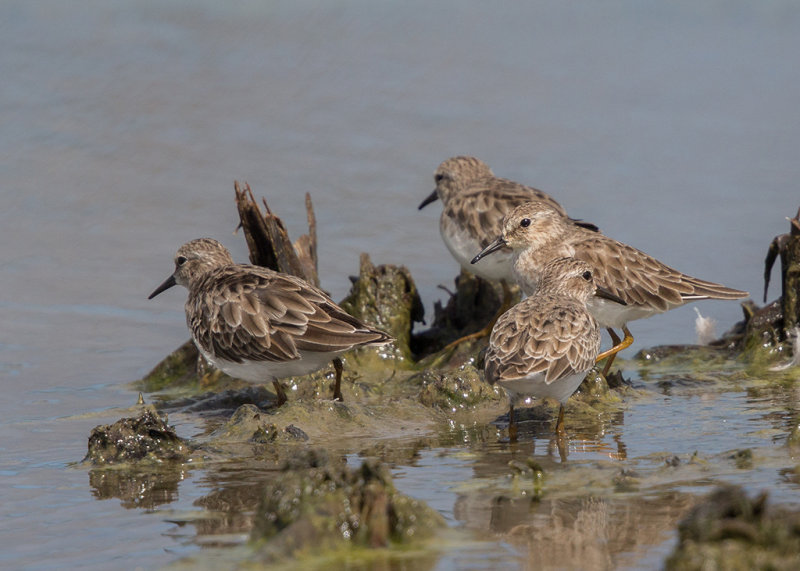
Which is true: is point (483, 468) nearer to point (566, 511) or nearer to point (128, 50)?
point (566, 511)

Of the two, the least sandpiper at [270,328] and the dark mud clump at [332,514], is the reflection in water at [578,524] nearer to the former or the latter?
the dark mud clump at [332,514]

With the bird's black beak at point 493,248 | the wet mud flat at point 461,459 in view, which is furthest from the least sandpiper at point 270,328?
the bird's black beak at point 493,248

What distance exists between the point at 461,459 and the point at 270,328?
6.74 feet

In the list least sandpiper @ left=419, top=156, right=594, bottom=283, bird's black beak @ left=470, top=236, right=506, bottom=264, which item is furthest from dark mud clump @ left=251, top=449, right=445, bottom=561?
least sandpiper @ left=419, top=156, right=594, bottom=283

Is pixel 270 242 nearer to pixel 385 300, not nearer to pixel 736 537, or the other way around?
pixel 385 300

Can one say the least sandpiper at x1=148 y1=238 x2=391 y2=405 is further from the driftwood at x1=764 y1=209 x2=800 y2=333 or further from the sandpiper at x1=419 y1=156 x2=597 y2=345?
the driftwood at x1=764 y1=209 x2=800 y2=333

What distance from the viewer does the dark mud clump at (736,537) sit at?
12.7 ft

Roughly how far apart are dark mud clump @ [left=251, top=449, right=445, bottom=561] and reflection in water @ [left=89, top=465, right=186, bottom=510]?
135 centimetres

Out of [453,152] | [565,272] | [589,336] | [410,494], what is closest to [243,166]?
[453,152]

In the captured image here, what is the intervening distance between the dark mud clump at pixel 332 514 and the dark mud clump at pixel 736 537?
1381mm

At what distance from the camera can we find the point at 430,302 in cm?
1248

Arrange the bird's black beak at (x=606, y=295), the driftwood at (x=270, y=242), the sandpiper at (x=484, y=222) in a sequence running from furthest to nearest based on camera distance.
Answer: the sandpiper at (x=484, y=222) < the driftwood at (x=270, y=242) < the bird's black beak at (x=606, y=295)

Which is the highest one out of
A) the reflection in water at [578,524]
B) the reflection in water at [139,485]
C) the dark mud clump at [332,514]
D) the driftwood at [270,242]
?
the driftwood at [270,242]

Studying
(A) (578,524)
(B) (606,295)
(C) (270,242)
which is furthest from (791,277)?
(A) (578,524)
